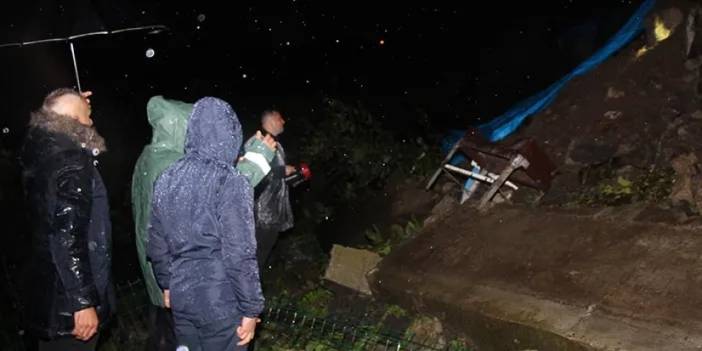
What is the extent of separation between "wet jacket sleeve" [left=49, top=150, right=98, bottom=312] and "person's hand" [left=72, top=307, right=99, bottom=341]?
43 millimetres

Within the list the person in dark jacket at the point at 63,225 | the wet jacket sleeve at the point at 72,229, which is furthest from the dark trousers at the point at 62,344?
the wet jacket sleeve at the point at 72,229

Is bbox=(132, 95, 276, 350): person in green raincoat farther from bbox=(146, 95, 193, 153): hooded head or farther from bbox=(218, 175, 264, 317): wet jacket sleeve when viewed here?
bbox=(218, 175, 264, 317): wet jacket sleeve

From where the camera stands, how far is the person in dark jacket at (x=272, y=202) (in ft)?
16.0

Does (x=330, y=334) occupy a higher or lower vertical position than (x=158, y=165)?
lower

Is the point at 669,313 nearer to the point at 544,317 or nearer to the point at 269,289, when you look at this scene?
the point at 544,317

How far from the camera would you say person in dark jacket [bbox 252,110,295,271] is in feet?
16.0

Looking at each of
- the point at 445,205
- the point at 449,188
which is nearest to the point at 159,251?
the point at 445,205

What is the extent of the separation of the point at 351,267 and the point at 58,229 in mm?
3746

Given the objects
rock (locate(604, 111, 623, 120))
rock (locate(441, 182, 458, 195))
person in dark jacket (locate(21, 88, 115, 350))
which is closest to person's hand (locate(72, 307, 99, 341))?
person in dark jacket (locate(21, 88, 115, 350))

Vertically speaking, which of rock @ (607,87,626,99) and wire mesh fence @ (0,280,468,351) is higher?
rock @ (607,87,626,99)

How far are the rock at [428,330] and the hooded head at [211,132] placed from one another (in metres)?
2.83

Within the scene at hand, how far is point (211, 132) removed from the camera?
2996 millimetres

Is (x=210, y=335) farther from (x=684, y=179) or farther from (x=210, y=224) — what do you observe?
(x=684, y=179)

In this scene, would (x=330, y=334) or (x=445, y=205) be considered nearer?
(x=330, y=334)
